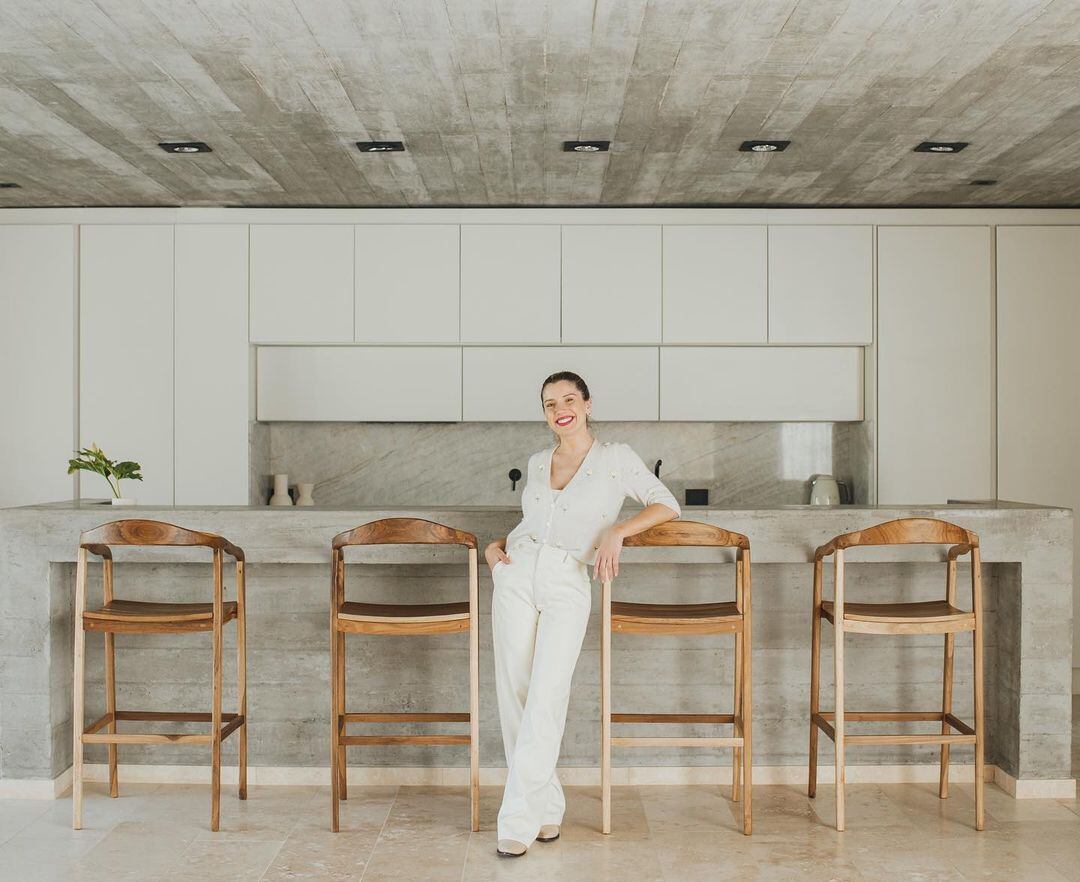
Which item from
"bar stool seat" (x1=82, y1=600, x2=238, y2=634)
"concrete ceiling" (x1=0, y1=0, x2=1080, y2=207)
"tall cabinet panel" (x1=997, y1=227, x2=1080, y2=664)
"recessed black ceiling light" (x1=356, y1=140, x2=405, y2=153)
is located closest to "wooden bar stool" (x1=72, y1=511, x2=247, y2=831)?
"bar stool seat" (x1=82, y1=600, x2=238, y2=634)

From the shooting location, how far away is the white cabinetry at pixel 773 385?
17.5 feet

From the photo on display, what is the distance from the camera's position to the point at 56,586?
3.60m

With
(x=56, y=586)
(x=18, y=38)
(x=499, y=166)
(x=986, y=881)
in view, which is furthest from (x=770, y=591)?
(x=18, y=38)

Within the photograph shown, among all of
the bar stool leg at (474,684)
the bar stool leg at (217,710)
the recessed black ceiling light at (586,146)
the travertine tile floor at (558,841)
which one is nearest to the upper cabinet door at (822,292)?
the recessed black ceiling light at (586,146)

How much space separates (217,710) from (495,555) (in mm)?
1041

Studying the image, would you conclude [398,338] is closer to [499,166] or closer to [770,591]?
[499,166]

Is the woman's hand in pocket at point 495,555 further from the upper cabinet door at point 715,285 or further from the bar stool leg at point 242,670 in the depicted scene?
the upper cabinet door at point 715,285

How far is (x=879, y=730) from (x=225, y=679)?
2.45 meters

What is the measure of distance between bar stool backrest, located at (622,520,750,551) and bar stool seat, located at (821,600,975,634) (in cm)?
44

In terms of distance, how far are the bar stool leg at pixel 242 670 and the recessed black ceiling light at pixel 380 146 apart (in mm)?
1842

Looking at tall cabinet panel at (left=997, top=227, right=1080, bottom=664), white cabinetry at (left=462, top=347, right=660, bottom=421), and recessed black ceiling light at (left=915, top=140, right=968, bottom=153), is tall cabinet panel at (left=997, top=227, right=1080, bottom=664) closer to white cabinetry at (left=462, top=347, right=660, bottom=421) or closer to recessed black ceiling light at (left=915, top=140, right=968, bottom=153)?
recessed black ceiling light at (left=915, top=140, right=968, bottom=153)

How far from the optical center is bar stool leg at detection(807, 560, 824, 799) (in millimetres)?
3408

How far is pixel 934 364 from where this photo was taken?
17.3 feet

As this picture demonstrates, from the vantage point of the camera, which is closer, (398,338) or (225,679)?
(225,679)
